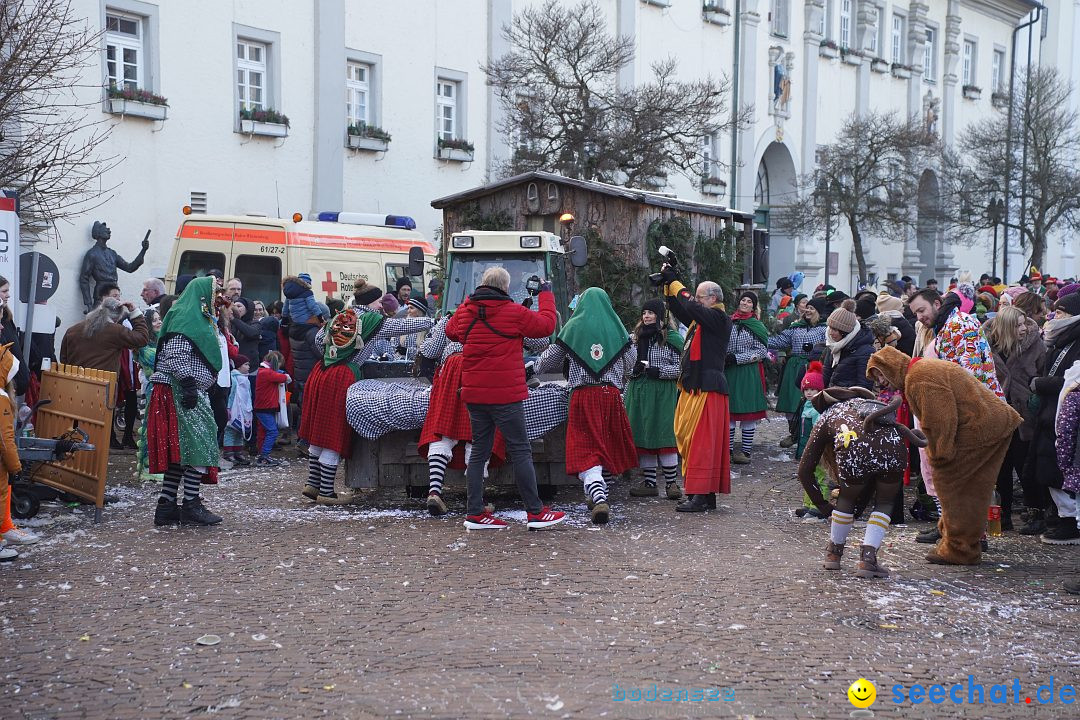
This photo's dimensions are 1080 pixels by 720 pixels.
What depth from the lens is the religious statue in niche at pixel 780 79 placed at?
110 ft

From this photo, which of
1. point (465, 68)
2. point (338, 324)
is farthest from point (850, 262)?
point (338, 324)

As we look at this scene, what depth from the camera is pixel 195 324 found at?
355 inches

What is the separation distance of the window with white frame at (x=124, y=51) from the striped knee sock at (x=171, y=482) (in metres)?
10.7

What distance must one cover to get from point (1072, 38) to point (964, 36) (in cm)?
1018

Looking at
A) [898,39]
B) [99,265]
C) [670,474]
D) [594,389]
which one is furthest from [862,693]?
[898,39]

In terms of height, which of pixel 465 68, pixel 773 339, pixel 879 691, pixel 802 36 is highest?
pixel 802 36

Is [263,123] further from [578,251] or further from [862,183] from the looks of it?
[862,183]

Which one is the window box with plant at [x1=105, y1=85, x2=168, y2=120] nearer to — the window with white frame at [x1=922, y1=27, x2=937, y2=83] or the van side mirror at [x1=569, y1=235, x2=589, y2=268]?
the van side mirror at [x1=569, y1=235, x2=589, y2=268]

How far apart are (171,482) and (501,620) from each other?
3.71 metres

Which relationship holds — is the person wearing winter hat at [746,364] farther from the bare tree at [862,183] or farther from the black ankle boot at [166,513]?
the bare tree at [862,183]

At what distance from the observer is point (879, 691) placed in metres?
5.39

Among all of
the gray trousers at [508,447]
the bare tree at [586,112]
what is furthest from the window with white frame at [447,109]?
the gray trousers at [508,447]

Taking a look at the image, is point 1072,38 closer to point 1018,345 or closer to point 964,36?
point 964,36

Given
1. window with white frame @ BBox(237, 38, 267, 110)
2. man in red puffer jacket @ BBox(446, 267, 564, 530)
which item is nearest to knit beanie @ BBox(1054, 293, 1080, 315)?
man in red puffer jacket @ BBox(446, 267, 564, 530)
